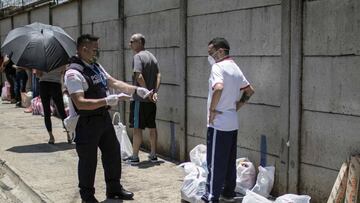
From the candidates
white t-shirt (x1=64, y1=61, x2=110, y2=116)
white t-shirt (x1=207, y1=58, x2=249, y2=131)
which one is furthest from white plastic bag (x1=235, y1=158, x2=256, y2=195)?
white t-shirt (x1=64, y1=61, x2=110, y2=116)

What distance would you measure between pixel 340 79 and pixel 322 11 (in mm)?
655

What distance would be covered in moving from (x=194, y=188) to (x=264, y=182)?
71 cm

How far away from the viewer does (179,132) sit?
23.4 feet

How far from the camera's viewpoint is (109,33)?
369 inches

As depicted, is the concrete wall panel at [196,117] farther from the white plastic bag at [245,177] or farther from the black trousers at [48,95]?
the black trousers at [48,95]

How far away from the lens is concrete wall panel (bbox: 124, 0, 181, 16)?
Result: 23.7 ft

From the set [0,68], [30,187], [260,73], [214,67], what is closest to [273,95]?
[260,73]

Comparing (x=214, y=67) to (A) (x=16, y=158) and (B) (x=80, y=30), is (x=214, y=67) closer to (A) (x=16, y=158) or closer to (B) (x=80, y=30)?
(A) (x=16, y=158)

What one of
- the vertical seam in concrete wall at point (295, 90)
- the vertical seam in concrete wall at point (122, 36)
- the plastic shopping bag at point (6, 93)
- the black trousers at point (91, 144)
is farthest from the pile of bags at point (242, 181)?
the plastic shopping bag at point (6, 93)

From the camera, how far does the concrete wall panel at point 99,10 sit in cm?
904

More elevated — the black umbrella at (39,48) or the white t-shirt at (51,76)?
the black umbrella at (39,48)

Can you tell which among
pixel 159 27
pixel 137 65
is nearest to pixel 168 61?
pixel 159 27

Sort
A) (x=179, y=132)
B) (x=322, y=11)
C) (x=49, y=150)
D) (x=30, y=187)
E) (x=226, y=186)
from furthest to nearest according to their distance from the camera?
(x=49, y=150)
(x=179, y=132)
(x=30, y=187)
(x=226, y=186)
(x=322, y=11)

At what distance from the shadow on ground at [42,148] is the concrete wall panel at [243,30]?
9.80ft
